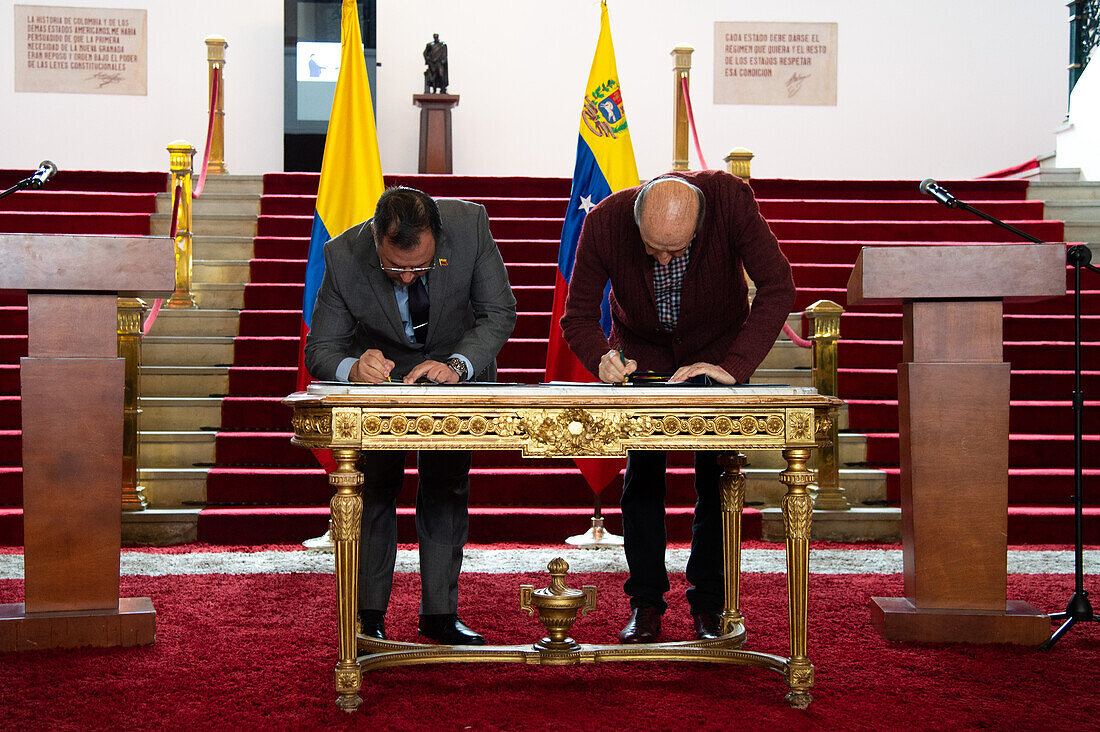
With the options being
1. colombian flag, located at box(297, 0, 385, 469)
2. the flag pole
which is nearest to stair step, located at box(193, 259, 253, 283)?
colombian flag, located at box(297, 0, 385, 469)

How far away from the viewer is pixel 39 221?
7727 mm

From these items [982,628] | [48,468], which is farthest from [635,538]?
[48,468]

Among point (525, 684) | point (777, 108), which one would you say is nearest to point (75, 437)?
point (525, 684)

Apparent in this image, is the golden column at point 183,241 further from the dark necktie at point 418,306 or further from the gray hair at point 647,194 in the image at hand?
the gray hair at point 647,194

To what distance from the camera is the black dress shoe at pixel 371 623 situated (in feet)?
9.55

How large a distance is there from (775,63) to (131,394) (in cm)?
861

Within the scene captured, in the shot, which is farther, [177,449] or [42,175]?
[177,449]

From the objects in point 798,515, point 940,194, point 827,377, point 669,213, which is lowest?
point 798,515

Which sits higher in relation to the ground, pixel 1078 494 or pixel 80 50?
pixel 80 50

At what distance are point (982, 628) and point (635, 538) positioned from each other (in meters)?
1.00

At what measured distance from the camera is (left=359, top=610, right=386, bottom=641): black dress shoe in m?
2.91

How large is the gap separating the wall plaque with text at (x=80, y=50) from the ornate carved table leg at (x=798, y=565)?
33.5 ft

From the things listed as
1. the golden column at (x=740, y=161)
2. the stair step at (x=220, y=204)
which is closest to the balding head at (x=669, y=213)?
the golden column at (x=740, y=161)

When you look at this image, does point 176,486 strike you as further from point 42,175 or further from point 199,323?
point 42,175
